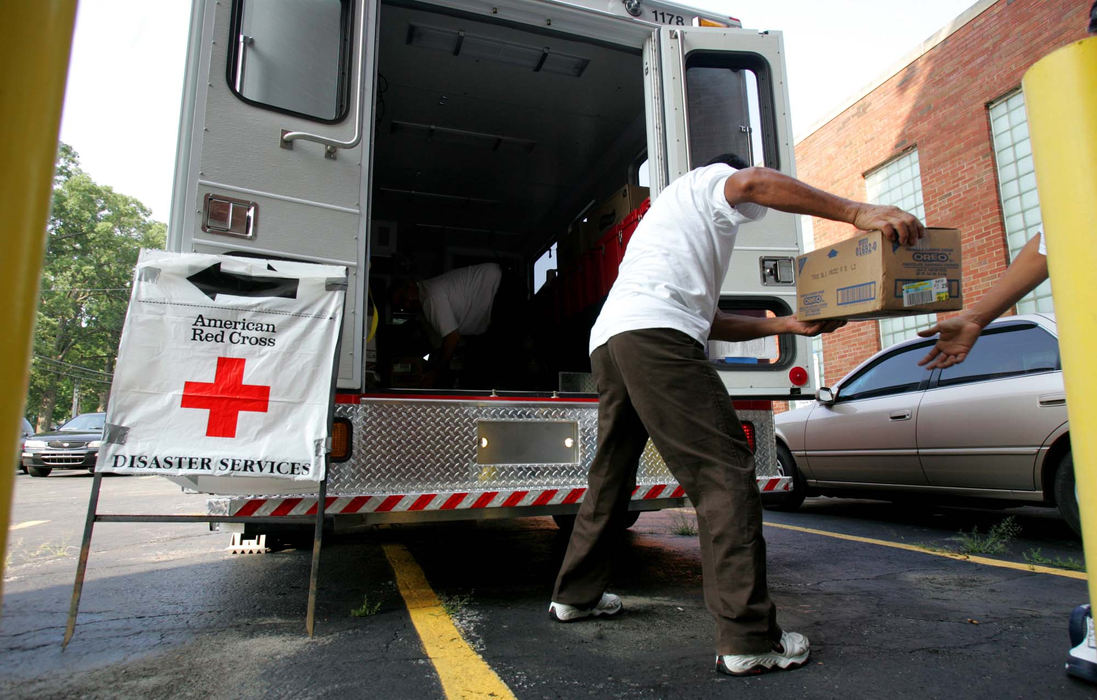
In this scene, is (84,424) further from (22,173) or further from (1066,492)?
(22,173)

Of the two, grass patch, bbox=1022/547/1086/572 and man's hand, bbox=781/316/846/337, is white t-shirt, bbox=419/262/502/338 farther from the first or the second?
grass patch, bbox=1022/547/1086/572

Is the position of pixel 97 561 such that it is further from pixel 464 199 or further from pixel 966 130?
pixel 966 130

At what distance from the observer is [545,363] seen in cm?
600

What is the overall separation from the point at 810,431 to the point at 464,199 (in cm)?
419

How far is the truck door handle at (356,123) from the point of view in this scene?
2898mm

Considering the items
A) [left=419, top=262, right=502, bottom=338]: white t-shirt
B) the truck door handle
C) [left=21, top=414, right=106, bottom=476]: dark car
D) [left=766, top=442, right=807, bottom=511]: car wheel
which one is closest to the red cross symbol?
the truck door handle

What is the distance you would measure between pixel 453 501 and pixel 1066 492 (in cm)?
373

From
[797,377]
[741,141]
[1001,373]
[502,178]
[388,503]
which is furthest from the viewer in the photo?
[502,178]

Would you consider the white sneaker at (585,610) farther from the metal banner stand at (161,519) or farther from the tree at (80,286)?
the tree at (80,286)

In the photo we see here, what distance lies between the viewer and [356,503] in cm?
284

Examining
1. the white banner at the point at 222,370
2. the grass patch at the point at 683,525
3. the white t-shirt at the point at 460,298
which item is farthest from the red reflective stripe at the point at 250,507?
the grass patch at the point at 683,525

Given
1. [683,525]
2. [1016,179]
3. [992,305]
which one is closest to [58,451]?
[683,525]

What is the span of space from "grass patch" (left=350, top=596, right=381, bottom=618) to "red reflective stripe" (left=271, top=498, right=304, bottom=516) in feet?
1.82

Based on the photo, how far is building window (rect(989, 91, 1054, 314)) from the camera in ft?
29.3
